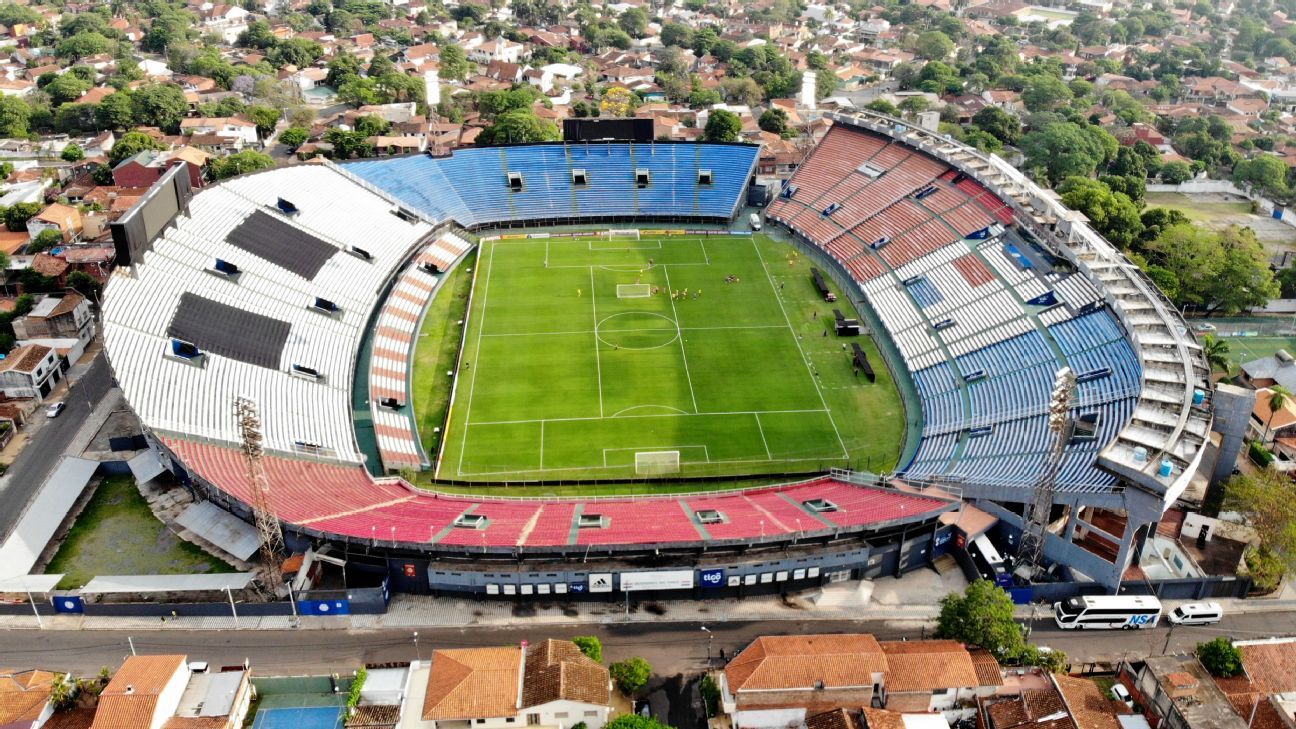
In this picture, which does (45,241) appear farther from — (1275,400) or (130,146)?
(1275,400)

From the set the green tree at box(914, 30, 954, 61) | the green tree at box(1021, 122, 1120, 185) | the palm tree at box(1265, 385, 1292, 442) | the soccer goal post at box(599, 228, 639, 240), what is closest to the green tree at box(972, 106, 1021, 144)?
the green tree at box(1021, 122, 1120, 185)

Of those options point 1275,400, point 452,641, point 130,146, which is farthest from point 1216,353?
point 130,146

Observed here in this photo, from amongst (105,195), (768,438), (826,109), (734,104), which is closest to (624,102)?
(734,104)

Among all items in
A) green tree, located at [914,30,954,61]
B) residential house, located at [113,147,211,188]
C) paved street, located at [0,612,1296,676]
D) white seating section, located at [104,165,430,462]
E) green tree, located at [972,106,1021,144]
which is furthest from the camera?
green tree, located at [914,30,954,61]

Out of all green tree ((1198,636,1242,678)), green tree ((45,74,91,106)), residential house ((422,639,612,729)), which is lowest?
green tree ((45,74,91,106))

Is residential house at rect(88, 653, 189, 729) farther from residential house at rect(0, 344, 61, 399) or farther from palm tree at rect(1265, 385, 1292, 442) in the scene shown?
palm tree at rect(1265, 385, 1292, 442)

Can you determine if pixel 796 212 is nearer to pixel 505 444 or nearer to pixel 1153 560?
pixel 505 444

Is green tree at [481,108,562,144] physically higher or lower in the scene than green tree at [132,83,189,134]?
higher
